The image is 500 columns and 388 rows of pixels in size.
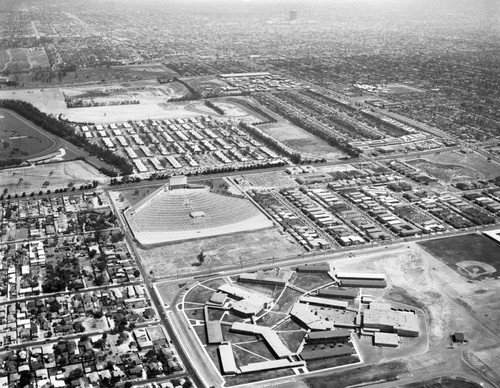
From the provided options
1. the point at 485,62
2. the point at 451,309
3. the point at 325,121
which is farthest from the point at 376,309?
the point at 485,62

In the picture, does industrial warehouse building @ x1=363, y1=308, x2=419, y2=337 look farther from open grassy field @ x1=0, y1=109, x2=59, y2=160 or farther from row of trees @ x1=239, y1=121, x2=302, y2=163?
open grassy field @ x1=0, y1=109, x2=59, y2=160

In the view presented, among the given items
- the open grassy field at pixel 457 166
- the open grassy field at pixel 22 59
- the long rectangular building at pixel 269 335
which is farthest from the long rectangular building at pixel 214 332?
the open grassy field at pixel 22 59

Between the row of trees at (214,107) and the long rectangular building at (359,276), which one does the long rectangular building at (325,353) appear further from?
the row of trees at (214,107)

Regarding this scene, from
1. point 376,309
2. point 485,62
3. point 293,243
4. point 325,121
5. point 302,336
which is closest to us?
point 302,336

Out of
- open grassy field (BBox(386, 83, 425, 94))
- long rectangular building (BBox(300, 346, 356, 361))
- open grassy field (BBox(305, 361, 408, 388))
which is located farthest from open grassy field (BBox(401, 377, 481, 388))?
open grassy field (BBox(386, 83, 425, 94))

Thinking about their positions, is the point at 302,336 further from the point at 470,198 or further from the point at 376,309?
the point at 470,198

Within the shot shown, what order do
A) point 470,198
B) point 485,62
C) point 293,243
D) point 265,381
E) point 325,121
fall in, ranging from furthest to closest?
point 485,62
point 325,121
point 470,198
point 293,243
point 265,381
